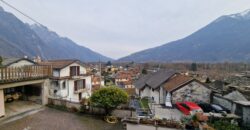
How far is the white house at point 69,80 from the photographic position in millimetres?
23125

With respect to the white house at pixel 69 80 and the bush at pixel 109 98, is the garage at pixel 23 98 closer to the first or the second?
the white house at pixel 69 80

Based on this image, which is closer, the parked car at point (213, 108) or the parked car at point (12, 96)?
the parked car at point (12, 96)

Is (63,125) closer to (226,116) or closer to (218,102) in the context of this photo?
(226,116)

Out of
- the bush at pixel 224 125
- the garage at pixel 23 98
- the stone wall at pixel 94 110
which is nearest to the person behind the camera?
the bush at pixel 224 125

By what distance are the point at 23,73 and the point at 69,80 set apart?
923cm

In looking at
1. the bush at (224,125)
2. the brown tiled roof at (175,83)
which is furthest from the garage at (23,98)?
the bush at (224,125)

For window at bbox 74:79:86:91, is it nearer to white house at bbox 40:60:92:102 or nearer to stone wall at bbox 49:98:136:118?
white house at bbox 40:60:92:102

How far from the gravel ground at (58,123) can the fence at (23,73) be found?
10.1 feet

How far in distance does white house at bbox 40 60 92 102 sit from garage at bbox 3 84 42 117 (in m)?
2.78

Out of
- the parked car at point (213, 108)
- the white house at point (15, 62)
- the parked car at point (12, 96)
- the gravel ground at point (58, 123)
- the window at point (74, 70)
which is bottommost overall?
the parked car at point (213, 108)

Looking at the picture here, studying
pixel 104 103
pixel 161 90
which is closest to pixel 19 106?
pixel 104 103

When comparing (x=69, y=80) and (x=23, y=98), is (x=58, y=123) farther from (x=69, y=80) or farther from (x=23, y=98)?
(x=69, y=80)

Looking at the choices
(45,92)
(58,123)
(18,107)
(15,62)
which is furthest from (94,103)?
(15,62)

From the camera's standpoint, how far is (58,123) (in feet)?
45.1
